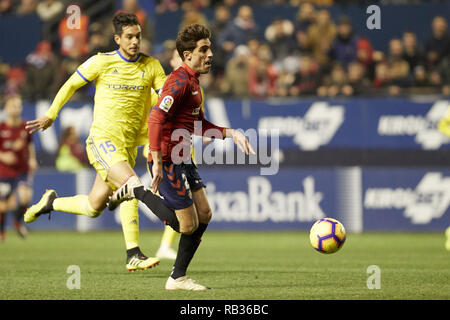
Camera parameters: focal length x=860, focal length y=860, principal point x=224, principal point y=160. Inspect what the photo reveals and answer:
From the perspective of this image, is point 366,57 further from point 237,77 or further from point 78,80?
point 78,80

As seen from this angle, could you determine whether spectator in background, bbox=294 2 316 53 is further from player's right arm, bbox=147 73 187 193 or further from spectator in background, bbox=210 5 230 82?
player's right arm, bbox=147 73 187 193

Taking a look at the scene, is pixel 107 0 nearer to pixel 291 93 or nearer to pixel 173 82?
pixel 291 93

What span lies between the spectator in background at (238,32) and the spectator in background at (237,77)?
0.67 metres

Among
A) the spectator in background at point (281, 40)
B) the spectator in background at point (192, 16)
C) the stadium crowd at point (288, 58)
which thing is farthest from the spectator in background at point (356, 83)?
the spectator in background at point (192, 16)

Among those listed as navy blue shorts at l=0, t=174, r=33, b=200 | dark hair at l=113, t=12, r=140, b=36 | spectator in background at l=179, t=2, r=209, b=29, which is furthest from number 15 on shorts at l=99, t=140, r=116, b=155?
spectator in background at l=179, t=2, r=209, b=29

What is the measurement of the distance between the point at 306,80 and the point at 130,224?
756 cm

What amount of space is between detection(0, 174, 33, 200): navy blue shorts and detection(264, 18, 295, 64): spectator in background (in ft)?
17.8

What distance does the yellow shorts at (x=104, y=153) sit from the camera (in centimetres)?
891

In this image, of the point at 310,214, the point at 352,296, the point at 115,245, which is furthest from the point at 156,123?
the point at 310,214

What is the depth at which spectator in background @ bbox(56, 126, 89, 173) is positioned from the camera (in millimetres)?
16578

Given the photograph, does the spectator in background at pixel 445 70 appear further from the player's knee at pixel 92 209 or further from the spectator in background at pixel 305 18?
the player's knee at pixel 92 209

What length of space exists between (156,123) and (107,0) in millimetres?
13591

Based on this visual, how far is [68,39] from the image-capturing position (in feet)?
61.9

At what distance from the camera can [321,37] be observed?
1678cm
